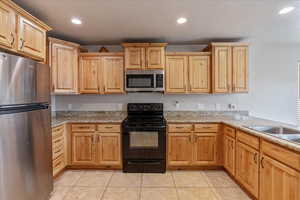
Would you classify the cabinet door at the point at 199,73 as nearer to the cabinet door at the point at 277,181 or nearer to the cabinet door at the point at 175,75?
the cabinet door at the point at 175,75

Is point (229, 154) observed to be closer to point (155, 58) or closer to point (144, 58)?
point (155, 58)

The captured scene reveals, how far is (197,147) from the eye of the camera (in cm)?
328

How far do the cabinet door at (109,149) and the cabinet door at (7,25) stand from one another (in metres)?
1.97

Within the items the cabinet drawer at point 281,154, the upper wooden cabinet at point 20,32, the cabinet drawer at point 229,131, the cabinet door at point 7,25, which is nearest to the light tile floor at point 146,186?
the cabinet drawer at point 229,131

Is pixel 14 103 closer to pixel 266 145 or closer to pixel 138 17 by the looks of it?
pixel 138 17

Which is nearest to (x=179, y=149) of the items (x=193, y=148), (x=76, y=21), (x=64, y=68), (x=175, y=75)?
(x=193, y=148)

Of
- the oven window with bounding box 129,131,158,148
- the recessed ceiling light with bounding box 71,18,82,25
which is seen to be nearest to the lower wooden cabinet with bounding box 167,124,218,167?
the oven window with bounding box 129,131,158,148

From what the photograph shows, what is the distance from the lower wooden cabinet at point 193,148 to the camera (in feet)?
→ 10.7

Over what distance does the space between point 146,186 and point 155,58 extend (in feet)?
7.40

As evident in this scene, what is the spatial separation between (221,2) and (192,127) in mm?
1989

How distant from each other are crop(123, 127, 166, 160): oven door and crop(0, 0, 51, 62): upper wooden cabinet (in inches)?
70.7

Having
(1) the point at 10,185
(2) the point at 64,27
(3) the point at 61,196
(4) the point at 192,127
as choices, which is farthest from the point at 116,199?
(2) the point at 64,27

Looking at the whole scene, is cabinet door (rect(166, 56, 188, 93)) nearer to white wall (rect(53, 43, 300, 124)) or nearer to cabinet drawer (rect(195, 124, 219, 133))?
white wall (rect(53, 43, 300, 124))

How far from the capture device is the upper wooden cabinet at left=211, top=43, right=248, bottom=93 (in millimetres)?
3473
